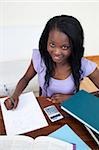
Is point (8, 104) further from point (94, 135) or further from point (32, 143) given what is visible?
point (94, 135)

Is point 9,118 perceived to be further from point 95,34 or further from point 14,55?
point 95,34

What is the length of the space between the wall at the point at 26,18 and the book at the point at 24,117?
1027 millimetres

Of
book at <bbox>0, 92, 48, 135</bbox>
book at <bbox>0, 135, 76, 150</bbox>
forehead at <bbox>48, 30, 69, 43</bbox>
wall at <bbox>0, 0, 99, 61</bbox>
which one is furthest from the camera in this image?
wall at <bbox>0, 0, 99, 61</bbox>

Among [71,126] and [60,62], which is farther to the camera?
[60,62]

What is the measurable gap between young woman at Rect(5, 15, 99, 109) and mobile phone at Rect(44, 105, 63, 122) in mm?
74

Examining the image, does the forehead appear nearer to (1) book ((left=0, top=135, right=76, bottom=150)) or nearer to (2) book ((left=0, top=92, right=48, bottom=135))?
(2) book ((left=0, top=92, right=48, bottom=135))

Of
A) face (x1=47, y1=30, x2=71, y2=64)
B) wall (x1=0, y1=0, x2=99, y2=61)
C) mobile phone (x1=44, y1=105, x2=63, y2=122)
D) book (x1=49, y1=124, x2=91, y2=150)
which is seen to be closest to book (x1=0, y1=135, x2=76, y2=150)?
book (x1=49, y1=124, x2=91, y2=150)

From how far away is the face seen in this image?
3.44 feet

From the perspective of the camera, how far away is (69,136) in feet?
2.93

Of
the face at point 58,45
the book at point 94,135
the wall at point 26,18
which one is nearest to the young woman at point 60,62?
the face at point 58,45

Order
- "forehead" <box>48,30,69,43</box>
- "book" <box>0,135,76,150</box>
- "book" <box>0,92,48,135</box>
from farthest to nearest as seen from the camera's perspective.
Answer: "forehead" <box>48,30,69,43</box> → "book" <box>0,92,48,135</box> → "book" <box>0,135,76,150</box>

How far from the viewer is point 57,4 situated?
2037 mm

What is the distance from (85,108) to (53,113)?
130 mm

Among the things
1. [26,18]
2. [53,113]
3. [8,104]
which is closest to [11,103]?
[8,104]
